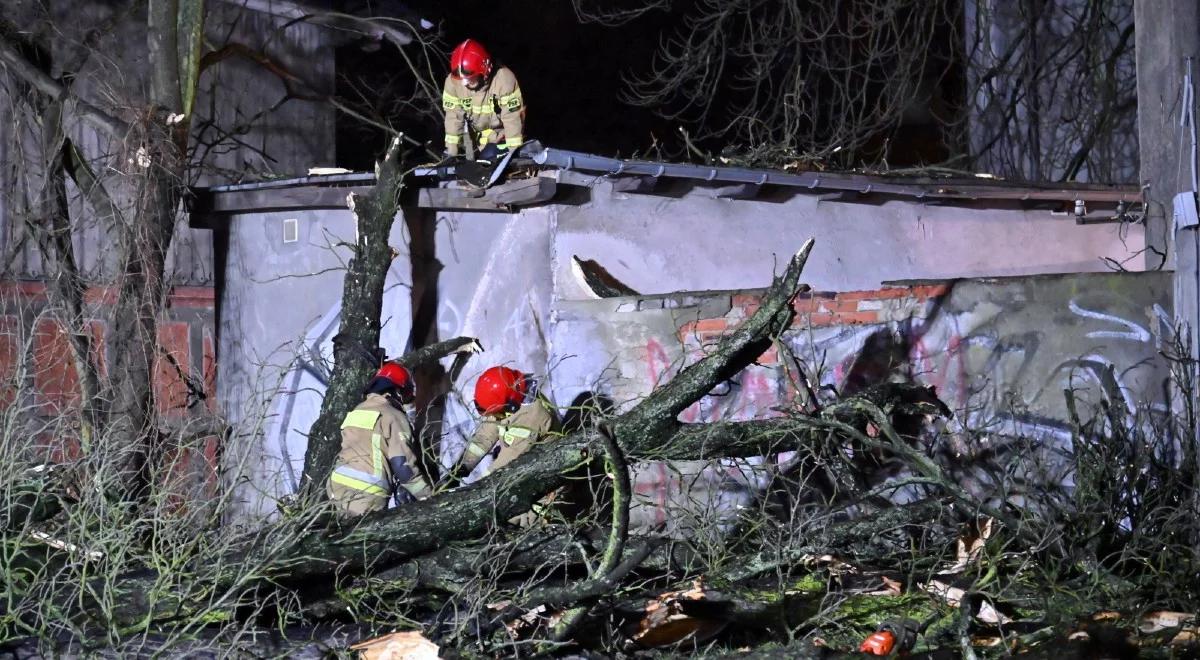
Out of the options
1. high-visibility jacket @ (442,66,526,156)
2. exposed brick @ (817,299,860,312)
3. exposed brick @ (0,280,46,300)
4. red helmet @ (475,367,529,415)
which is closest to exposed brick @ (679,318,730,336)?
exposed brick @ (817,299,860,312)

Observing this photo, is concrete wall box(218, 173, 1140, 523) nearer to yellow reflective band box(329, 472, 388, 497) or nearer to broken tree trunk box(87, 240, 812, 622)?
yellow reflective band box(329, 472, 388, 497)

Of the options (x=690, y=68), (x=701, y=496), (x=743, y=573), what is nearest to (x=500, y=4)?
(x=690, y=68)

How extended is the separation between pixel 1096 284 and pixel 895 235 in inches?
106

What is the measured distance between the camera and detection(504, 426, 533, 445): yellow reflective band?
24.8 feet

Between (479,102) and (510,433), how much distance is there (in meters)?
2.81

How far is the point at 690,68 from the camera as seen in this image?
581 inches

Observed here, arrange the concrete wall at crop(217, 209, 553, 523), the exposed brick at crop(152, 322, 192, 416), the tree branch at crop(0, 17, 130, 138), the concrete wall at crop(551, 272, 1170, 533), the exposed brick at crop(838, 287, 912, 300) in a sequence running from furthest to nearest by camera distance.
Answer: the exposed brick at crop(152, 322, 192, 416), the tree branch at crop(0, 17, 130, 138), the concrete wall at crop(217, 209, 553, 523), the exposed brick at crop(838, 287, 912, 300), the concrete wall at crop(551, 272, 1170, 533)

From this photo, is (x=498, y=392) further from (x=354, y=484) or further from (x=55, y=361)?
(x=55, y=361)

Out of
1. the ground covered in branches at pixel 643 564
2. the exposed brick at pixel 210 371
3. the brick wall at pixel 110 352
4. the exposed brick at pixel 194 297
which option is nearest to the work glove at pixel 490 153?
the brick wall at pixel 110 352

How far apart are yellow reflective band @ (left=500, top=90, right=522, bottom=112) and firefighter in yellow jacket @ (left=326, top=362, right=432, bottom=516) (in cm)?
270

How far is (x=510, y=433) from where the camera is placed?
757 centimetres

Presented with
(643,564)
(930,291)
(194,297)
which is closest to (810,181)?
(930,291)

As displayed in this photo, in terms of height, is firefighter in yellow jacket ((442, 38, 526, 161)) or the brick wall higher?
firefighter in yellow jacket ((442, 38, 526, 161))

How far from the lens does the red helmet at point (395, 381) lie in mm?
7527
